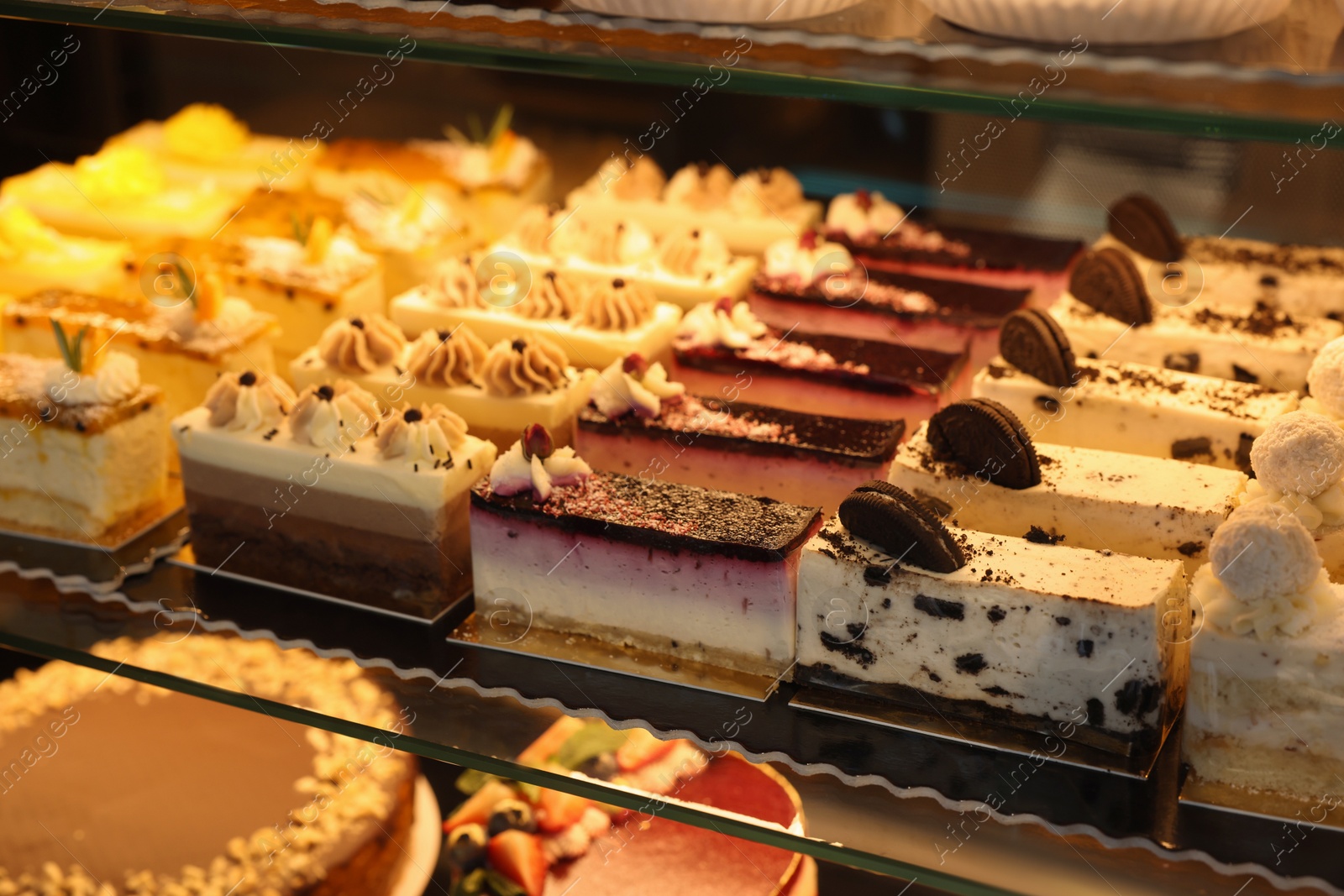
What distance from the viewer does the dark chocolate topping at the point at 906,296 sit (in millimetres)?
2695

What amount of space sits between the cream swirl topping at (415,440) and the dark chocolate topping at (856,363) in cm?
Result: 62

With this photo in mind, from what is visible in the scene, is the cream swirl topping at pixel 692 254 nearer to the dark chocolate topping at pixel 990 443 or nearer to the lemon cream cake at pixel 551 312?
the lemon cream cake at pixel 551 312

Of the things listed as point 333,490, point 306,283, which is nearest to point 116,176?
point 306,283

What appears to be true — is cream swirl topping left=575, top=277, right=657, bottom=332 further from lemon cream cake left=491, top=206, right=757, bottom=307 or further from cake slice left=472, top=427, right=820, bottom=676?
cake slice left=472, top=427, right=820, bottom=676

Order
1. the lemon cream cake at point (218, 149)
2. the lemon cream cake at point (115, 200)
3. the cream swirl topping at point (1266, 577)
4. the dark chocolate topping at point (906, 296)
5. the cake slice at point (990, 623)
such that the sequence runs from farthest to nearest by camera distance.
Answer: the lemon cream cake at point (218, 149) → the lemon cream cake at point (115, 200) → the dark chocolate topping at point (906, 296) → the cake slice at point (990, 623) → the cream swirl topping at point (1266, 577)

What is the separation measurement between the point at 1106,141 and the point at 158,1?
75.5 inches

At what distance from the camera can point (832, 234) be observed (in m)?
3.09

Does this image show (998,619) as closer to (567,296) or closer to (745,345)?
(745,345)

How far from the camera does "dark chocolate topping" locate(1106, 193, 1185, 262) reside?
264 cm

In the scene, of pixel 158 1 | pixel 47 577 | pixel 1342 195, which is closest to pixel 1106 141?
pixel 1342 195

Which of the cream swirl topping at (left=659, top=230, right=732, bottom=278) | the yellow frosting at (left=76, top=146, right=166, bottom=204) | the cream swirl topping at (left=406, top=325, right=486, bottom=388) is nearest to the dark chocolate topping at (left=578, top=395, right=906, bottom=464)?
the cream swirl topping at (left=406, top=325, right=486, bottom=388)

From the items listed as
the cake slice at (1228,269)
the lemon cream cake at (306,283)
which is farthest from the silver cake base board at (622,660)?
the cake slice at (1228,269)

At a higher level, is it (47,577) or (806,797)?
(806,797)

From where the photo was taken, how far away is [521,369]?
234cm
